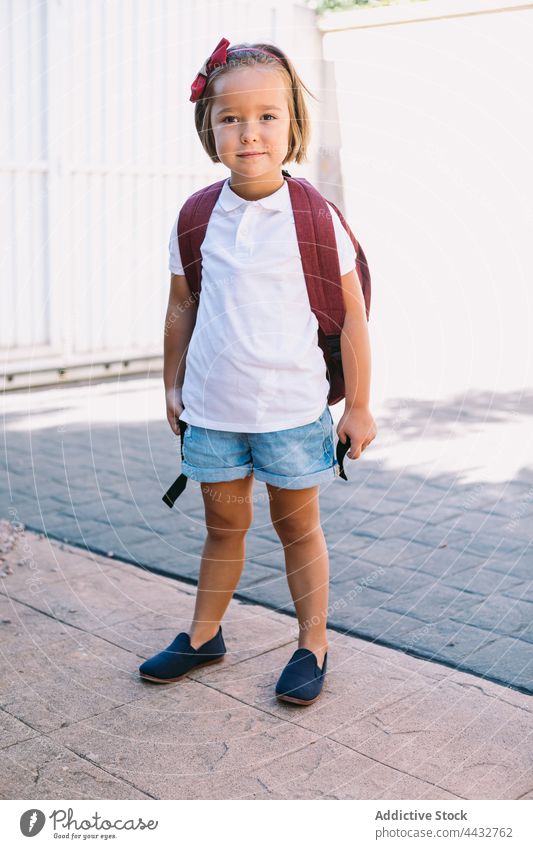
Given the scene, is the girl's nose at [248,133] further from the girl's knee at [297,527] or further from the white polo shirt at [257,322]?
the girl's knee at [297,527]

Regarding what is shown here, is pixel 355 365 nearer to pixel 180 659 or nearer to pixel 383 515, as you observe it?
pixel 180 659

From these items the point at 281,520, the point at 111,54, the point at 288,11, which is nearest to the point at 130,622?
the point at 281,520

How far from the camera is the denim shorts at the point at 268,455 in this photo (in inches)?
104

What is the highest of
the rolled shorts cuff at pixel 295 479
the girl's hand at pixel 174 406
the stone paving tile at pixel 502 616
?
the girl's hand at pixel 174 406

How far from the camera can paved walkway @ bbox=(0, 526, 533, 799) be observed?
2305 mm

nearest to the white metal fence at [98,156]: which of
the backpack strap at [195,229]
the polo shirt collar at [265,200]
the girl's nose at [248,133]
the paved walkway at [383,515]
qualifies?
the paved walkway at [383,515]

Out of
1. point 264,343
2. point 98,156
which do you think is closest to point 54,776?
point 264,343

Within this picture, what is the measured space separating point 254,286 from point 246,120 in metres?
0.39

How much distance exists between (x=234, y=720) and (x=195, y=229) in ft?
3.95

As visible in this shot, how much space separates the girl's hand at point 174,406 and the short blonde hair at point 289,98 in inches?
24.1

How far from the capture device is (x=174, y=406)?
112 inches

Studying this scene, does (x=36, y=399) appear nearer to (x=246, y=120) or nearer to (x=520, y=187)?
(x=520, y=187)

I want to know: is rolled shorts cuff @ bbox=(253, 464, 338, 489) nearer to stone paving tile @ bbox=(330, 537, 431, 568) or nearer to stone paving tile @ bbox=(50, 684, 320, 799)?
stone paving tile @ bbox=(50, 684, 320, 799)
